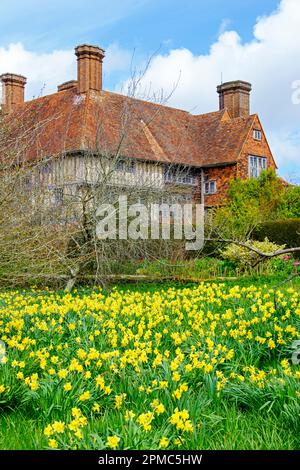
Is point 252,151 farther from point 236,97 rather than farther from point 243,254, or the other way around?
point 243,254

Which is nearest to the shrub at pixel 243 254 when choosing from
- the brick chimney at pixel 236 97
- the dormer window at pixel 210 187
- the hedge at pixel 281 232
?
the hedge at pixel 281 232

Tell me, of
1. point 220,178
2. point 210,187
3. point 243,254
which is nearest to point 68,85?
point 210,187

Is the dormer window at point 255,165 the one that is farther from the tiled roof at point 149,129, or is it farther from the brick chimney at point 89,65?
the brick chimney at point 89,65

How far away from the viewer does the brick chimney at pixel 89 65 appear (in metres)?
25.8

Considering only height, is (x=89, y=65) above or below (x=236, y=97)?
below

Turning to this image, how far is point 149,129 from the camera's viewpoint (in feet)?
95.8

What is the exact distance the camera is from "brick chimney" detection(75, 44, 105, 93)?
1016 inches

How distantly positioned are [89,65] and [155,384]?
2343 cm

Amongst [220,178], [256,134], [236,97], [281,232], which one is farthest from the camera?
[236,97]

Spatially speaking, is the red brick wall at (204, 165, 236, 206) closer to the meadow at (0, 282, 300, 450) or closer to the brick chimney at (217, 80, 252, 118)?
the brick chimney at (217, 80, 252, 118)

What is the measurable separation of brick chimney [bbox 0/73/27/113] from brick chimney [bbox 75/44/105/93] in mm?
5079

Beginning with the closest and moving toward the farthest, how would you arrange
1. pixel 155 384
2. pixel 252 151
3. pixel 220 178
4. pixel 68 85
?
pixel 155 384 < pixel 68 85 < pixel 220 178 < pixel 252 151

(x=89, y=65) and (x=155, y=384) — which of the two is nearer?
(x=155, y=384)

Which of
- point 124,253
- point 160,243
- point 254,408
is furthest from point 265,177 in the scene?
point 254,408
